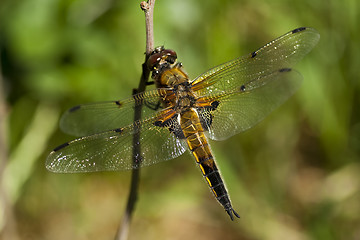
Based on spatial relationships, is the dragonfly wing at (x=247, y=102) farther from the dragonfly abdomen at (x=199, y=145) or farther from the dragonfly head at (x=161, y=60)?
the dragonfly head at (x=161, y=60)

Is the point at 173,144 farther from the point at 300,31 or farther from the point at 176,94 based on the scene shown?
the point at 300,31

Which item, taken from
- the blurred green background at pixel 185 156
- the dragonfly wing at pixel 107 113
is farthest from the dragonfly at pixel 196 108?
the blurred green background at pixel 185 156

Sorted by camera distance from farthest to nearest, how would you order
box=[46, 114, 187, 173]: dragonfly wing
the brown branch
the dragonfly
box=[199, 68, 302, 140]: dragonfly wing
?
1. box=[199, 68, 302, 140]: dragonfly wing
2. the dragonfly
3. box=[46, 114, 187, 173]: dragonfly wing
4. the brown branch

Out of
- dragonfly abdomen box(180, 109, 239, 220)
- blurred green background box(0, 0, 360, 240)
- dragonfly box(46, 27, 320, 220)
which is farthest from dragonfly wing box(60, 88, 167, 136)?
blurred green background box(0, 0, 360, 240)

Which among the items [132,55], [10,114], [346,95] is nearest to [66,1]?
[132,55]

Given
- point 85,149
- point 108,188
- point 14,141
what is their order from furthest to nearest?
point 108,188, point 14,141, point 85,149

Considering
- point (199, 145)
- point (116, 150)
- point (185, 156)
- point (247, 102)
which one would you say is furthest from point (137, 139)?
point (185, 156)

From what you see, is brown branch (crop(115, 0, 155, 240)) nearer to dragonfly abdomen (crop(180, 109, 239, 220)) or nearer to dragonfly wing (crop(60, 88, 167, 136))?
dragonfly wing (crop(60, 88, 167, 136))
